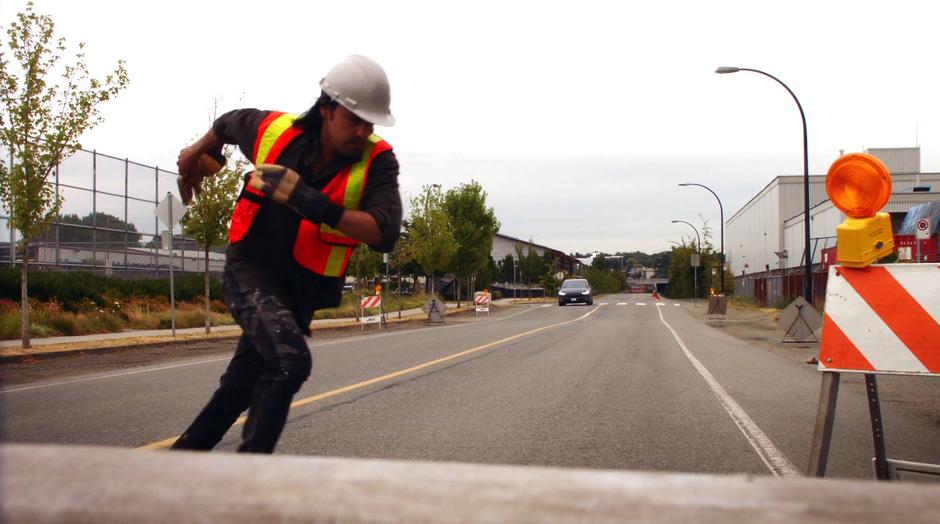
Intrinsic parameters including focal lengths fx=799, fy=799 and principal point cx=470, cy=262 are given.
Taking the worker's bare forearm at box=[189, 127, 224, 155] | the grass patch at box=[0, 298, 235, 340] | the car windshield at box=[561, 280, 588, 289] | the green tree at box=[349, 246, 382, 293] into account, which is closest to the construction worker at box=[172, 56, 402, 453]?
the worker's bare forearm at box=[189, 127, 224, 155]

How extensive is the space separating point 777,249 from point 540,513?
5838cm

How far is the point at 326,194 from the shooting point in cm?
285

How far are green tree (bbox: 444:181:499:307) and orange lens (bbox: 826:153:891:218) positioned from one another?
40604mm

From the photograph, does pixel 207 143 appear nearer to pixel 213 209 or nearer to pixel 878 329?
pixel 878 329

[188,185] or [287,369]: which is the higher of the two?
[188,185]

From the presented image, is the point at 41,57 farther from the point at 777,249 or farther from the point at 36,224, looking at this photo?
the point at 777,249

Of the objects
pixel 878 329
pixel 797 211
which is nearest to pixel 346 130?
pixel 878 329

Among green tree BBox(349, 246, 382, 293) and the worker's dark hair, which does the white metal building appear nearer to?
green tree BBox(349, 246, 382, 293)

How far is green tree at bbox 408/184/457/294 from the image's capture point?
3844 cm

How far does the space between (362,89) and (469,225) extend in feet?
137

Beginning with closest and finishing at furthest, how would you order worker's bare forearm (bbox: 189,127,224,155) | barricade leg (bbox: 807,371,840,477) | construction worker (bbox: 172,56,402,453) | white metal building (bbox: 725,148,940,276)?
1. construction worker (bbox: 172,56,402,453)
2. worker's bare forearm (bbox: 189,127,224,155)
3. barricade leg (bbox: 807,371,840,477)
4. white metal building (bbox: 725,148,940,276)

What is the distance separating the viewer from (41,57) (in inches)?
565

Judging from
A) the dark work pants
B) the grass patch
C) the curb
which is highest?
the dark work pants

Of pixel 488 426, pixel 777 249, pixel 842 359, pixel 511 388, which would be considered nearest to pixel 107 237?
pixel 511 388
